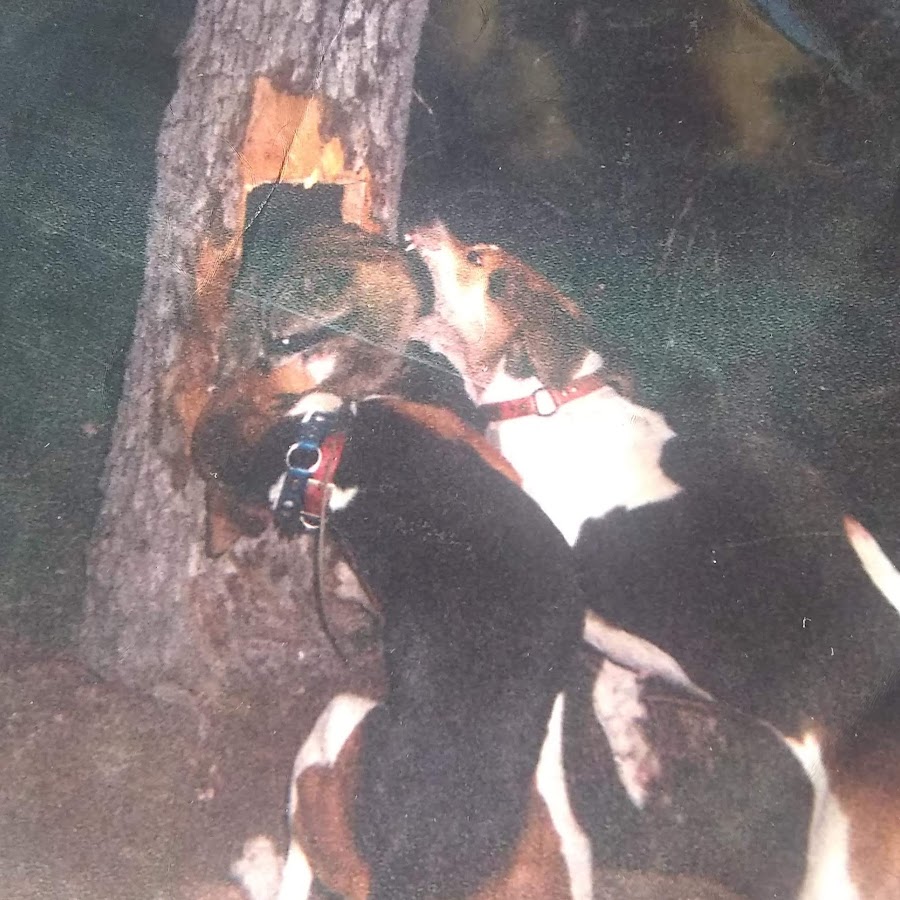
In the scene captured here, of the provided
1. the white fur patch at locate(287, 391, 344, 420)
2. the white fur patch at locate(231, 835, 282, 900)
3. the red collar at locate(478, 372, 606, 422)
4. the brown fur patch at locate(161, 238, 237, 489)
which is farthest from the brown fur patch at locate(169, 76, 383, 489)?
the white fur patch at locate(231, 835, 282, 900)

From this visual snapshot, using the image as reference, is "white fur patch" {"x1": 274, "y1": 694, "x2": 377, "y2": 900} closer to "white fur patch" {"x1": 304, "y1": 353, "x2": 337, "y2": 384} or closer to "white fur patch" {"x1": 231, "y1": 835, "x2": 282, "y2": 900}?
"white fur patch" {"x1": 231, "y1": 835, "x2": 282, "y2": 900}

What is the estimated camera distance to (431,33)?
1686 mm

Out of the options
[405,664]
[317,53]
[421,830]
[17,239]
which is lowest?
[421,830]

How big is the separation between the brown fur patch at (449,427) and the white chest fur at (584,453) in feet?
0.08

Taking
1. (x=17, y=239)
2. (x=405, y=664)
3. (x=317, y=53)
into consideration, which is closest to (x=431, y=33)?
(x=317, y=53)

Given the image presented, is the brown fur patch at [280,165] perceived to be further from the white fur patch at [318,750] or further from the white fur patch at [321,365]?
the white fur patch at [318,750]


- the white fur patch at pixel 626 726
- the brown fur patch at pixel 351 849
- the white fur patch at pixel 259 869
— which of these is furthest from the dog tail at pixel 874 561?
the white fur patch at pixel 259 869

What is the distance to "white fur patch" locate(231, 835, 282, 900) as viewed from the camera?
4.92 feet

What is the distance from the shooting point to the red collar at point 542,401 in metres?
1.61

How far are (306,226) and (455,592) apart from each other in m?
0.88

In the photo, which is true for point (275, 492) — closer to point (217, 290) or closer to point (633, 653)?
point (217, 290)

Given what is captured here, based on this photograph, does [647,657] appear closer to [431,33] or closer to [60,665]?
[60,665]

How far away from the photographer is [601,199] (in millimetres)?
1652

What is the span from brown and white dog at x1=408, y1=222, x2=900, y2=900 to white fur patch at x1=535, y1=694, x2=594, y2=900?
1.05 ft
